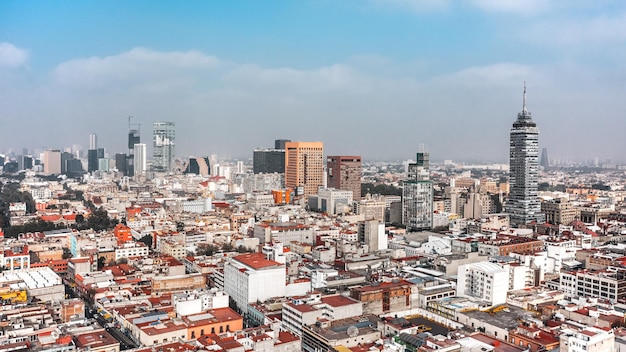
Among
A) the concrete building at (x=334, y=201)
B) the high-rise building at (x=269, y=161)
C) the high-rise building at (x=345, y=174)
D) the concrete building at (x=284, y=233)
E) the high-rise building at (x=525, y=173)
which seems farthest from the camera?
the high-rise building at (x=269, y=161)

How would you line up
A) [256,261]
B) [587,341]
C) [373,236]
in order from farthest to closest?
[373,236], [256,261], [587,341]

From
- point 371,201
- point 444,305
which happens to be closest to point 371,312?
point 444,305

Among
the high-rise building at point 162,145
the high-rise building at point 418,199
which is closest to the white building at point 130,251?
the high-rise building at point 418,199

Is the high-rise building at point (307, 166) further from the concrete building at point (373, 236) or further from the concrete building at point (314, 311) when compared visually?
the concrete building at point (314, 311)

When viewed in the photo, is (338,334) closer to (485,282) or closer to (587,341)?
(587,341)

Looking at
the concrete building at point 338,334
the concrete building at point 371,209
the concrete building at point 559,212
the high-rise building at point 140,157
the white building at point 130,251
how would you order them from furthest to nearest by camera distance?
the high-rise building at point 140,157, the concrete building at point 371,209, the concrete building at point 559,212, the white building at point 130,251, the concrete building at point 338,334

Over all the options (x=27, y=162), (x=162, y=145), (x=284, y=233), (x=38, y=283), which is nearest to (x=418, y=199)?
(x=284, y=233)

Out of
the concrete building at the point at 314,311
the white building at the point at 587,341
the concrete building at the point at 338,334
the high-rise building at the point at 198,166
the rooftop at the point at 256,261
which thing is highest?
the high-rise building at the point at 198,166
